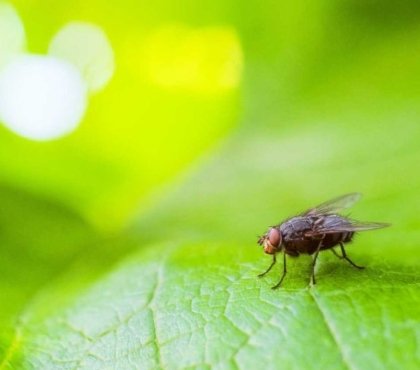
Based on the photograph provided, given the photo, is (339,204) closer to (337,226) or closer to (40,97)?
(337,226)

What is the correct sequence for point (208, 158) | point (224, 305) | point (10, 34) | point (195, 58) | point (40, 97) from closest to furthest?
1. point (224, 305)
2. point (208, 158)
3. point (40, 97)
4. point (10, 34)
5. point (195, 58)

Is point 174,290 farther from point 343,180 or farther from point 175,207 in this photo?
point 343,180

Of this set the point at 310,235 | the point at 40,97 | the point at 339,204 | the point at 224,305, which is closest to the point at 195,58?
the point at 40,97

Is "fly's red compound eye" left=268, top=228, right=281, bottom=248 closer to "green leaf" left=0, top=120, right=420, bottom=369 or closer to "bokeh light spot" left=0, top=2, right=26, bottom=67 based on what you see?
"green leaf" left=0, top=120, right=420, bottom=369

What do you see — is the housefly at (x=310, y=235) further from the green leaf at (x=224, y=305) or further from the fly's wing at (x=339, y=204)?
the fly's wing at (x=339, y=204)

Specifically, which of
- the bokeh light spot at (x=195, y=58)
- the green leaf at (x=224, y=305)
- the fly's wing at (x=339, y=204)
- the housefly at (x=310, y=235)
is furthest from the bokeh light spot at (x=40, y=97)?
the housefly at (x=310, y=235)

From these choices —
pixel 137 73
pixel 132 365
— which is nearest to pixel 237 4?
pixel 137 73

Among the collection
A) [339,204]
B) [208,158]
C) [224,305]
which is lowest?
[224,305]
